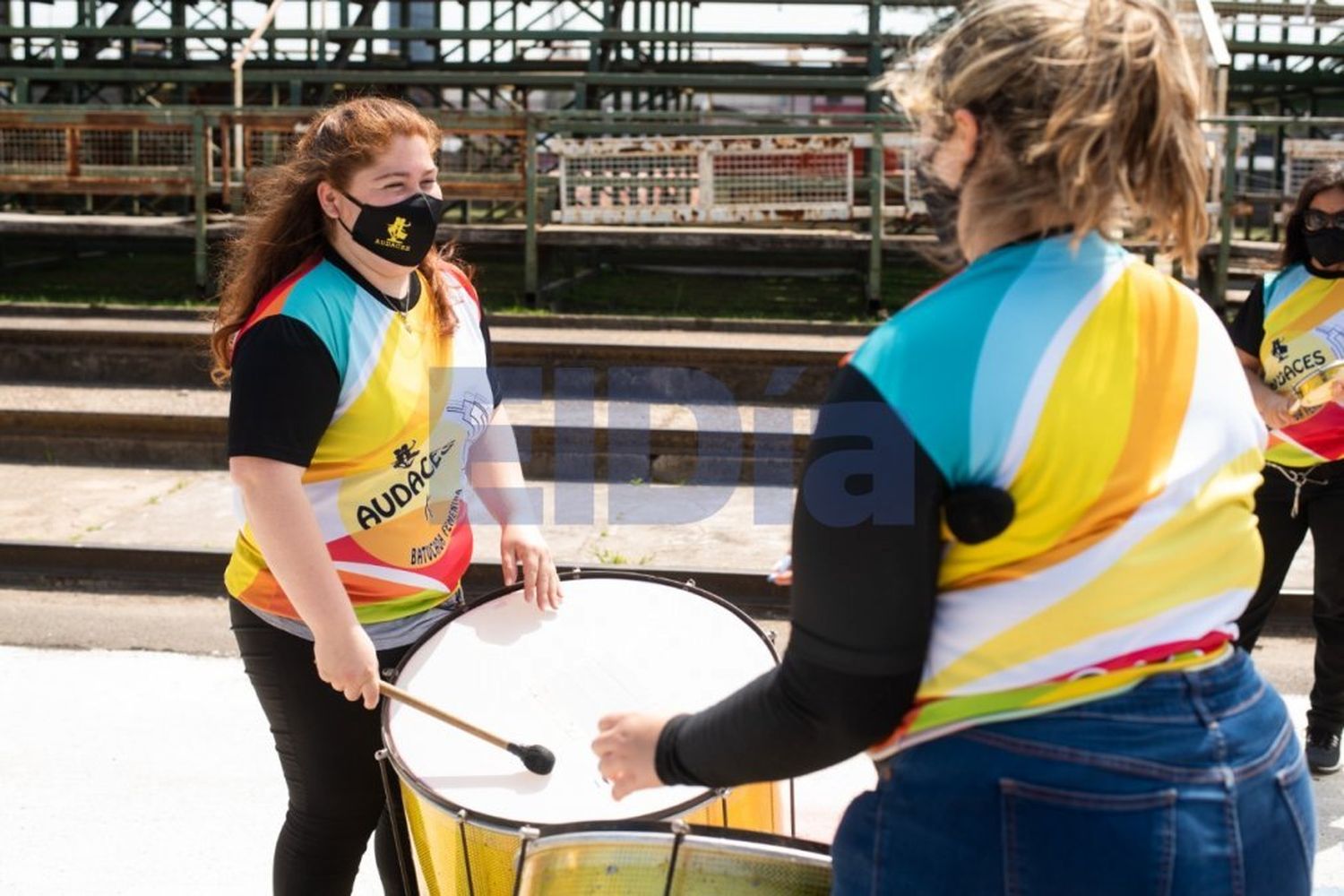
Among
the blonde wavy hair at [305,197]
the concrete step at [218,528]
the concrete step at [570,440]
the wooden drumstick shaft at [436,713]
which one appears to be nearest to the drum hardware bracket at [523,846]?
the wooden drumstick shaft at [436,713]

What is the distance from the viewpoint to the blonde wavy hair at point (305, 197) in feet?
9.43

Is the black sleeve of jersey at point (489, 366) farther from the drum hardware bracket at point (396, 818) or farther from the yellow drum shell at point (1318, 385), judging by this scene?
the yellow drum shell at point (1318, 385)

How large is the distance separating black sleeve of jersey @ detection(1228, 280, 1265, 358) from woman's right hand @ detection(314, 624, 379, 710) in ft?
9.93

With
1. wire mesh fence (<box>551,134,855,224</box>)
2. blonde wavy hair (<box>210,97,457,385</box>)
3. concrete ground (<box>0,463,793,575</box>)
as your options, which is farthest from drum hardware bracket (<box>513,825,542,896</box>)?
wire mesh fence (<box>551,134,855,224</box>)

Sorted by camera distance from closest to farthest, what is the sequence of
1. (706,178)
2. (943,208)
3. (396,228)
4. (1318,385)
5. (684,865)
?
(943,208) < (684,865) < (396,228) < (1318,385) < (706,178)

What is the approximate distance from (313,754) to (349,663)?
0.34 metres

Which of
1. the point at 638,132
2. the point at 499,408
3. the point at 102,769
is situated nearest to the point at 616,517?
the point at 102,769

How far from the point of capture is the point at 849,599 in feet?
4.93

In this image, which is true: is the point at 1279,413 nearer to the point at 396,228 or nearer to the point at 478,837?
the point at 396,228

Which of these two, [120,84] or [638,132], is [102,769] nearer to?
[638,132]

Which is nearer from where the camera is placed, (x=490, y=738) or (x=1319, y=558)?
(x=490, y=738)

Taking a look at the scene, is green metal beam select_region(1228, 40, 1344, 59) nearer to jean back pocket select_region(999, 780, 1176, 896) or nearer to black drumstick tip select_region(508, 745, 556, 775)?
black drumstick tip select_region(508, 745, 556, 775)

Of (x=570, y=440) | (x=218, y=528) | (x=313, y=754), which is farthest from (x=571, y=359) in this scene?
(x=313, y=754)

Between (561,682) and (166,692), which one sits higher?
(561,682)
